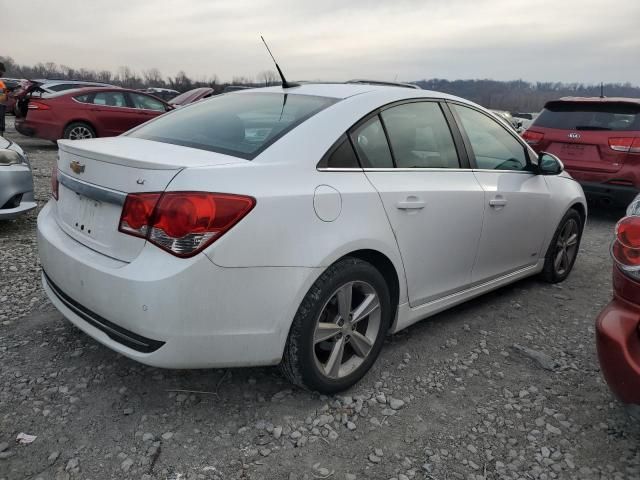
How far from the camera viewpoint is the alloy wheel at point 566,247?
434cm

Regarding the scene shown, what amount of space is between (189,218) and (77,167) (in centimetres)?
84

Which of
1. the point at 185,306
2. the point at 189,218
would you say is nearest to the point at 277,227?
the point at 189,218

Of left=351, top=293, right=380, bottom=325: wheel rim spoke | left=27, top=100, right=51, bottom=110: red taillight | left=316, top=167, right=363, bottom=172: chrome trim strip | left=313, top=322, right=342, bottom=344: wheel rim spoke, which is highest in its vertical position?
left=27, top=100, right=51, bottom=110: red taillight

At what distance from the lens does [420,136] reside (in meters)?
3.05

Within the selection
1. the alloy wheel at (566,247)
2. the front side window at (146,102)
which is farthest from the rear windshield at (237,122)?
the front side window at (146,102)

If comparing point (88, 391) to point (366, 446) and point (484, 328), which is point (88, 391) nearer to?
point (366, 446)

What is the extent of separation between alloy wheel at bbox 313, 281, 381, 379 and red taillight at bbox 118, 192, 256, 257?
0.64 metres

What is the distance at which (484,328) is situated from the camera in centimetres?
350

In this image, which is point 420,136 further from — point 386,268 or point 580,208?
point 580,208

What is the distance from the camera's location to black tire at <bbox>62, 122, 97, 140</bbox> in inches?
424

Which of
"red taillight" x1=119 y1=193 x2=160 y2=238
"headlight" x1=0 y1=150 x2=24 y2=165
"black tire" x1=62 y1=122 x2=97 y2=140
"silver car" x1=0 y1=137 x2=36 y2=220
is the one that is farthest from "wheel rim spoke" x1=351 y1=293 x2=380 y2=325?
"black tire" x1=62 y1=122 x2=97 y2=140

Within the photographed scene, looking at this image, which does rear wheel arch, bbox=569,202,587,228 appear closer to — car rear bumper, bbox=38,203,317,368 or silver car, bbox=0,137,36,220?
car rear bumper, bbox=38,203,317,368

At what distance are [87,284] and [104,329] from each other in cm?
21

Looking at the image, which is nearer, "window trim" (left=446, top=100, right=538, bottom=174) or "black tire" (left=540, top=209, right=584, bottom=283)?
"window trim" (left=446, top=100, right=538, bottom=174)
